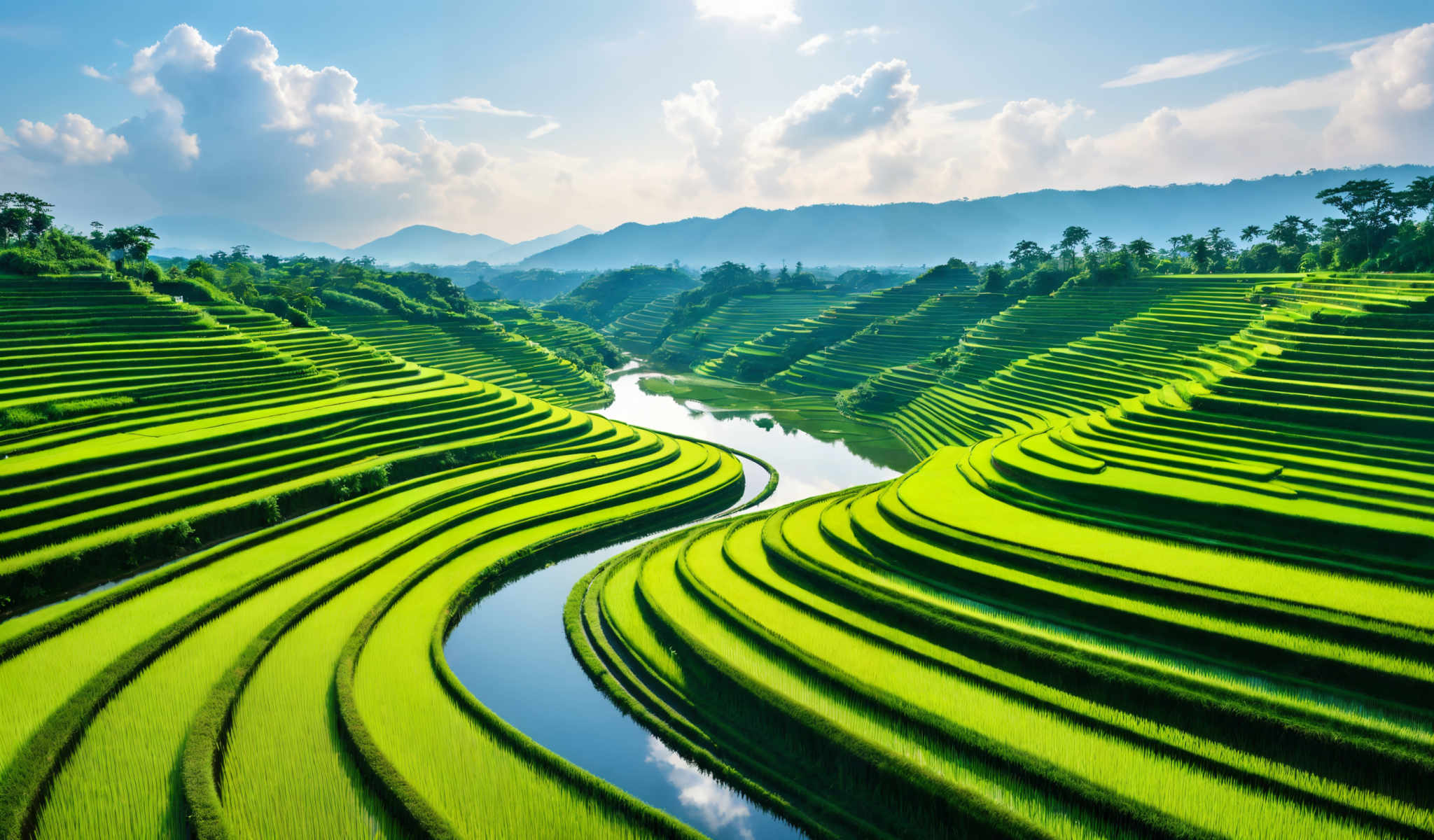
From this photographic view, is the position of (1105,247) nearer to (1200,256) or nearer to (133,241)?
(1200,256)

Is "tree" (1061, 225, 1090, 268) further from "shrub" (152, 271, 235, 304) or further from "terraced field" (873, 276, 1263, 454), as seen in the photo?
"shrub" (152, 271, 235, 304)

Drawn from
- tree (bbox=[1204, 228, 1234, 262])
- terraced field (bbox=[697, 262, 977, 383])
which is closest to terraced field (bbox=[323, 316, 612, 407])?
terraced field (bbox=[697, 262, 977, 383])

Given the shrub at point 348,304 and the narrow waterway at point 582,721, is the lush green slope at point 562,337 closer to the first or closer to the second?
the shrub at point 348,304

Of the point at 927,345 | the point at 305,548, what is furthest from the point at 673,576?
the point at 927,345

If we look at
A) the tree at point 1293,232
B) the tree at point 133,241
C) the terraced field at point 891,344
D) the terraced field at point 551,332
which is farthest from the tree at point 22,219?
the tree at point 1293,232

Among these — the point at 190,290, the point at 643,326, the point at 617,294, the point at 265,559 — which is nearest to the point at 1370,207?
the point at 265,559

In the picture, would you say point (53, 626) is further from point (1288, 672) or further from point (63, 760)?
point (1288, 672)
